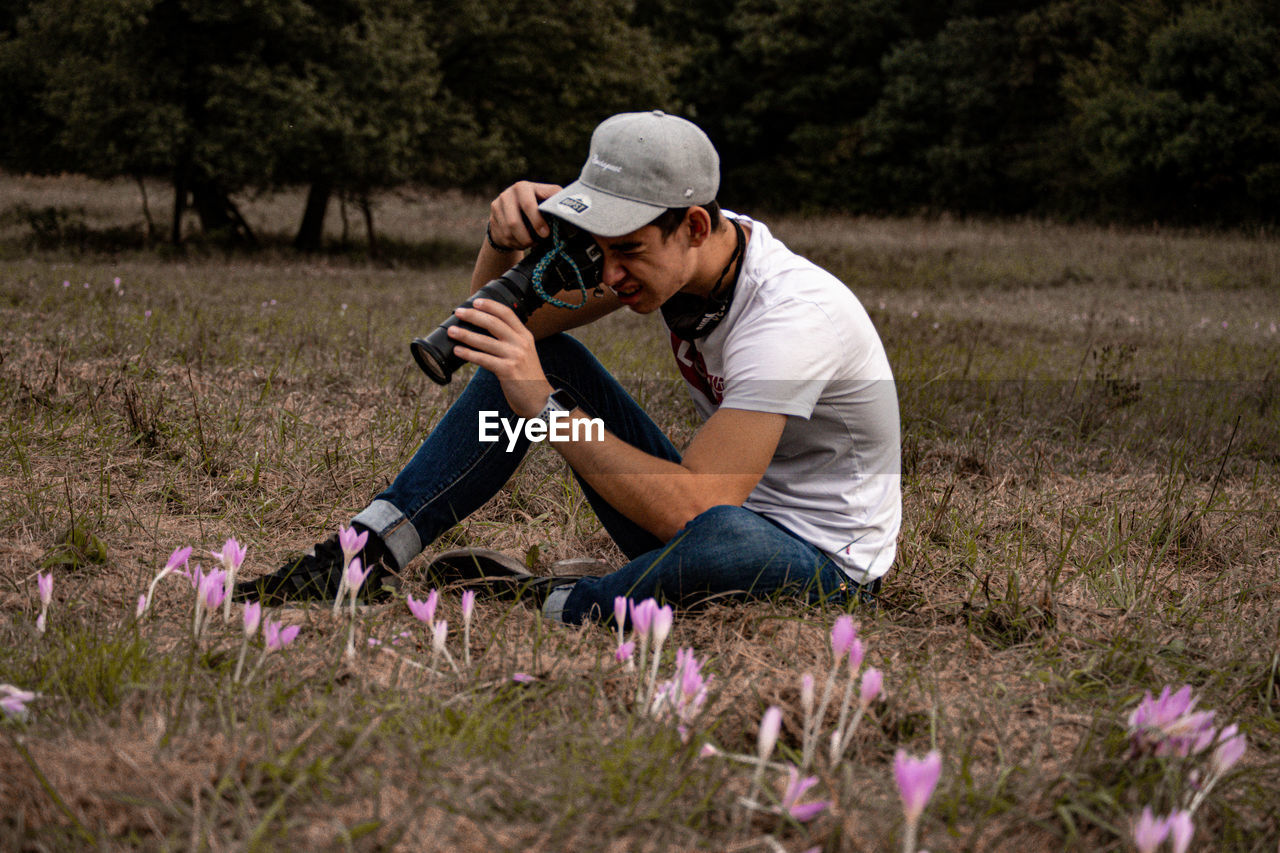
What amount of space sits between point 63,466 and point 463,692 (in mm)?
2309

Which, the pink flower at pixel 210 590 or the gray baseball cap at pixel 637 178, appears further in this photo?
the gray baseball cap at pixel 637 178

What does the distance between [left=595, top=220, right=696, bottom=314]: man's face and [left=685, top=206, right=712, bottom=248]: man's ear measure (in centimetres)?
1

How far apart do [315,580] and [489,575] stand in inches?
19.2

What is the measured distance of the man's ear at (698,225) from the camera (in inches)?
92.7

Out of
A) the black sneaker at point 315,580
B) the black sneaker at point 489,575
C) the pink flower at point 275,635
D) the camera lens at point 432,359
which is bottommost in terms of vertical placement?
the black sneaker at point 489,575

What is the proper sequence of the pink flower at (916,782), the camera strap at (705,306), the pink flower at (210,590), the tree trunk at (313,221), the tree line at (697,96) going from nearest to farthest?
the pink flower at (916,782)
the pink flower at (210,590)
the camera strap at (705,306)
the tree line at (697,96)
the tree trunk at (313,221)

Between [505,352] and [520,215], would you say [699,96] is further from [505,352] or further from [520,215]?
[505,352]

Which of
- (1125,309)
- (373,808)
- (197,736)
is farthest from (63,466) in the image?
(1125,309)

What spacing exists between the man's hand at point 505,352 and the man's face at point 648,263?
26 cm

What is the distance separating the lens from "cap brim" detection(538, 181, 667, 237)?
2271mm

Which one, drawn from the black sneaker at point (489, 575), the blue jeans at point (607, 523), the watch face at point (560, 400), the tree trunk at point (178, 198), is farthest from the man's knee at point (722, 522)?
the tree trunk at point (178, 198)

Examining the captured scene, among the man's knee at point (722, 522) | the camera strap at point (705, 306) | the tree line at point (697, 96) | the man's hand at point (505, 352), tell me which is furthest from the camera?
the tree line at point (697, 96)

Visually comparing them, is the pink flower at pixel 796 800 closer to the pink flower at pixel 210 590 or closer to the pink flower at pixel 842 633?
the pink flower at pixel 842 633

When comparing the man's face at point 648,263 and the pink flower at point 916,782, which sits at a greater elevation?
the man's face at point 648,263
